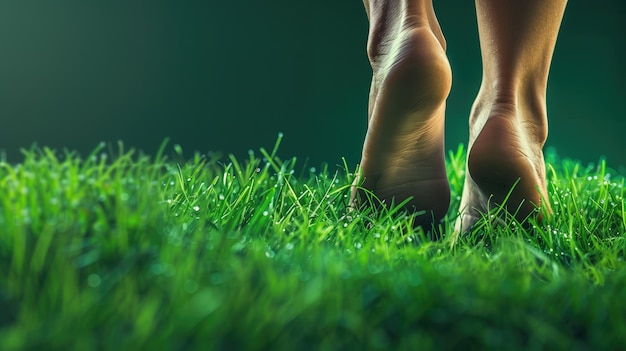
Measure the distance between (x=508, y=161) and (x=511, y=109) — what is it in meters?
0.15

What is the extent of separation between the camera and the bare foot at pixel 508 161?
112cm

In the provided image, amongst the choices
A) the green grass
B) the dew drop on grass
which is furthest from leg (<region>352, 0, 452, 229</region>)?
the dew drop on grass

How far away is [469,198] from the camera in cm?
130

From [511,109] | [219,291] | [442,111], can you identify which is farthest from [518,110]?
[219,291]

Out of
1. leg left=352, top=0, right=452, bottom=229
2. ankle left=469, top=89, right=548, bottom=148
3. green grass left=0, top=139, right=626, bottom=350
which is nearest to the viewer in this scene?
green grass left=0, top=139, right=626, bottom=350

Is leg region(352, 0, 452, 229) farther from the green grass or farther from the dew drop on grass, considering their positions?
the dew drop on grass

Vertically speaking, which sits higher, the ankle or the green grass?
the green grass

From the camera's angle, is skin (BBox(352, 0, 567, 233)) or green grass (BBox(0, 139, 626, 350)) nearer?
green grass (BBox(0, 139, 626, 350))

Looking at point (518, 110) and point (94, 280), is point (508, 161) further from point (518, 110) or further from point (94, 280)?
point (94, 280)

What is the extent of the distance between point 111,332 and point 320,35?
2.35 metres

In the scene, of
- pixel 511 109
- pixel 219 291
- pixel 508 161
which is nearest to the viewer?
pixel 219 291

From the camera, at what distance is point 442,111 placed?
1289mm

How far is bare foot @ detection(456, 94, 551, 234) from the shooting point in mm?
1116

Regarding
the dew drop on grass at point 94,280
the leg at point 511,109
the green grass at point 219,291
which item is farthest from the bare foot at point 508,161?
the dew drop on grass at point 94,280
